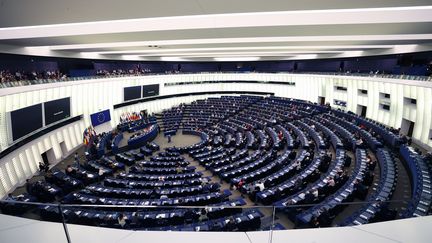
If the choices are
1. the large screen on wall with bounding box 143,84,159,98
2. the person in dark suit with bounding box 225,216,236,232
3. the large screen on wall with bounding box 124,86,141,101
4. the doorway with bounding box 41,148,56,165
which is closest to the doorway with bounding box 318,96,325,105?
the large screen on wall with bounding box 143,84,159,98

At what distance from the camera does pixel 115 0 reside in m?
6.09

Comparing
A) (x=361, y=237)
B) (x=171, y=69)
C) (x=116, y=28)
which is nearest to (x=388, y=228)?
(x=361, y=237)

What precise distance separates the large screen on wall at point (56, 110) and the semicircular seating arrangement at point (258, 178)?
17.3 feet

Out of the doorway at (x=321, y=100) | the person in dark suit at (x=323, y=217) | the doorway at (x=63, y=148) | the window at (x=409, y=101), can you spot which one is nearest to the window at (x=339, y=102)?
the doorway at (x=321, y=100)

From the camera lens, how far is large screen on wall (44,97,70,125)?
17627 millimetres

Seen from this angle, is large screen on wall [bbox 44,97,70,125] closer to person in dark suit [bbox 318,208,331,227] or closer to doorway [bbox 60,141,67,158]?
doorway [bbox 60,141,67,158]

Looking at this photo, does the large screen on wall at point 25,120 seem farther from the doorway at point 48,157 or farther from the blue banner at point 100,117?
the blue banner at point 100,117

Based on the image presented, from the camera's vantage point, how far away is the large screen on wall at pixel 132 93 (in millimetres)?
27573

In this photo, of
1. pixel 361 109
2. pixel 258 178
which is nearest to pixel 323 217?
pixel 258 178

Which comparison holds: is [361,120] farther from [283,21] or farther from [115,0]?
[115,0]

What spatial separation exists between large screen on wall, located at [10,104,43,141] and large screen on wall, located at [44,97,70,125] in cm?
68

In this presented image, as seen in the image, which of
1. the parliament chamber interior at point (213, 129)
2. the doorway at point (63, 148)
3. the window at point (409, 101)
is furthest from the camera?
the doorway at point (63, 148)

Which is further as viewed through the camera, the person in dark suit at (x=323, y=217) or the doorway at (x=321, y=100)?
the doorway at (x=321, y=100)

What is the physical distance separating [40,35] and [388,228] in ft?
43.7
